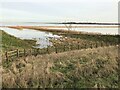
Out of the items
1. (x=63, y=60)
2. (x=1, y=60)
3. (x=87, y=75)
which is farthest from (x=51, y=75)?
(x=1, y=60)

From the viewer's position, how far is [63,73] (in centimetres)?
2245

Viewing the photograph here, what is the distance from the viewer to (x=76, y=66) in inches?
957

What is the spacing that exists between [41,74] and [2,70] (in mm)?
2914

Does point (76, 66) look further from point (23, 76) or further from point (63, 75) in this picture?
point (23, 76)

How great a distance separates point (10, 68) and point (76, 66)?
15.6 ft

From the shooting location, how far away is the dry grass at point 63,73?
20.4 metres

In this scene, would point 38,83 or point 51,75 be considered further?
point 51,75

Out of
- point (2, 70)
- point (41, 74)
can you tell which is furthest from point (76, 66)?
→ point (2, 70)

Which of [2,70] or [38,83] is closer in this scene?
[38,83]

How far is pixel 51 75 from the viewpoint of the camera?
21.6 metres

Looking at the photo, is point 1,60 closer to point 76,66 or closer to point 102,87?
point 76,66

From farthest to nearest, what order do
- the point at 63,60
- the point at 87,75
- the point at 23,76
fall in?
the point at 63,60, the point at 87,75, the point at 23,76

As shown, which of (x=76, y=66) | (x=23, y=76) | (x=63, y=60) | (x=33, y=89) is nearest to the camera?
(x=33, y=89)

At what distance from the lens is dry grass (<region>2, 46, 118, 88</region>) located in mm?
20438
